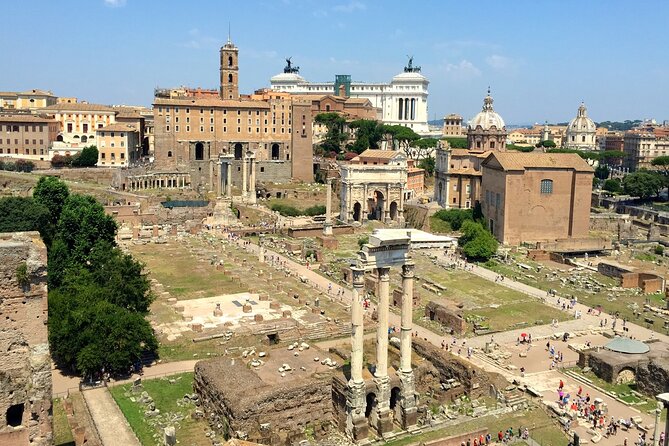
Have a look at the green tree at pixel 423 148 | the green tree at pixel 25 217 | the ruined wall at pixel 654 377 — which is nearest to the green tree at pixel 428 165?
the green tree at pixel 423 148

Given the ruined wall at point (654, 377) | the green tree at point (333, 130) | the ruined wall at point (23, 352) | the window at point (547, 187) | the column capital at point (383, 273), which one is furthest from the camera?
the green tree at point (333, 130)

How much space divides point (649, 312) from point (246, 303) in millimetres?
26338

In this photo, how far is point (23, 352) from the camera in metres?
17.8

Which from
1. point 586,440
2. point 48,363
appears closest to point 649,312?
point 586,440

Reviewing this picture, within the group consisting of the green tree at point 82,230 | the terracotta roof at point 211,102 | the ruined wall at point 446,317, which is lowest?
the ruined wall at point 446,317

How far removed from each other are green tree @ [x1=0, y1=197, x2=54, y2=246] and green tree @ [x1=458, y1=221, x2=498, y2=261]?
1329 inches

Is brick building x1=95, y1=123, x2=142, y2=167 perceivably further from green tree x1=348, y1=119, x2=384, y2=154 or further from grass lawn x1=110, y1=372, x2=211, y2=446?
grass lawn x1=110, y1=372, x2=211, y2=446

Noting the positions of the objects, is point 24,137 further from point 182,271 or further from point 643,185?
point 643,185

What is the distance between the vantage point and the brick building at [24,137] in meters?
89.8

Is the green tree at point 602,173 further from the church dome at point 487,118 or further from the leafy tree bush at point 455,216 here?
the leafy tree bush at point 455,216

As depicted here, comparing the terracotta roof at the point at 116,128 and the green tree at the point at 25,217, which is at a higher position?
the terracotta roof at the point at 116,128

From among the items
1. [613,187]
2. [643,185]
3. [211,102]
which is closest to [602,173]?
[613,187]

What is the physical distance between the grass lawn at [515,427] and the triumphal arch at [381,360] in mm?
1003

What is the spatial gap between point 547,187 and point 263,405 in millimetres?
49970
